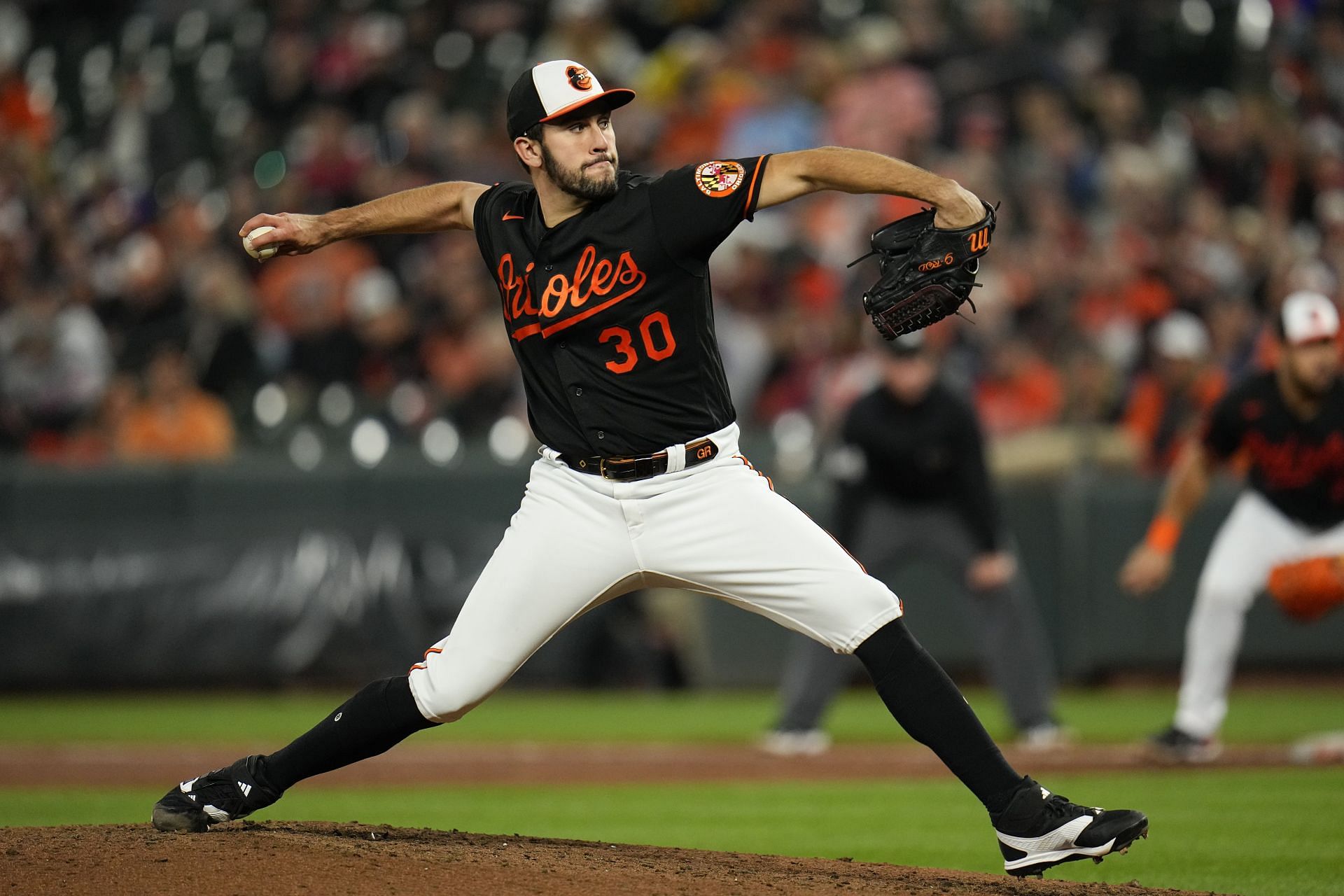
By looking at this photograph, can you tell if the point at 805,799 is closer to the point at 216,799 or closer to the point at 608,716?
the point at 216,799

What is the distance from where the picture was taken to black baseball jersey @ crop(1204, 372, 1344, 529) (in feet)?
28.2

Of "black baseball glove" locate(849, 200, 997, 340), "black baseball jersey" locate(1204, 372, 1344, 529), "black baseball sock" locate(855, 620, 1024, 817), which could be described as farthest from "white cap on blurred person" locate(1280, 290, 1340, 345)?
"black baseball sock" locate(855, 620, 1024, 817)

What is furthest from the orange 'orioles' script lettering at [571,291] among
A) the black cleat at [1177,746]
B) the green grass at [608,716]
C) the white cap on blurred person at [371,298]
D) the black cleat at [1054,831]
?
the white cap on blurred person at [371,298]

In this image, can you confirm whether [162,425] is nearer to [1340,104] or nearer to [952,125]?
[952,125]

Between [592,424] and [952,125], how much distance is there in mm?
10781

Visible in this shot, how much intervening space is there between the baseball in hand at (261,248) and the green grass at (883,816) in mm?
2559

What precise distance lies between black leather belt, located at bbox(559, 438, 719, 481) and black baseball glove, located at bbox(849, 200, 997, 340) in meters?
0.61

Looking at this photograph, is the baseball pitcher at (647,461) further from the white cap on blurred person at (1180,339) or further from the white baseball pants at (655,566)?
the white cap on blurred person at (1180,339)

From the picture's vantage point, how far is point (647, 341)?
495cm

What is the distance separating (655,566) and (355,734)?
1057 millimetres

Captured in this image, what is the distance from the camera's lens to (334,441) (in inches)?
547

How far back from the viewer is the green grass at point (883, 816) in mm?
5918

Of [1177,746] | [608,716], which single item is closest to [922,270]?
[1177,746]

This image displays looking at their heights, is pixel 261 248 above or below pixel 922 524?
above
